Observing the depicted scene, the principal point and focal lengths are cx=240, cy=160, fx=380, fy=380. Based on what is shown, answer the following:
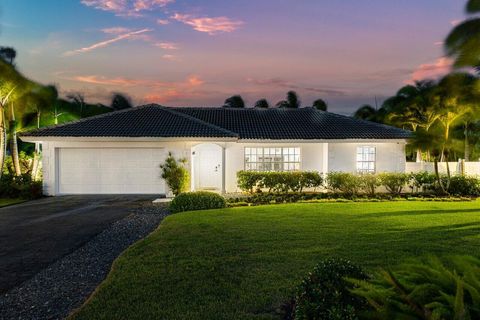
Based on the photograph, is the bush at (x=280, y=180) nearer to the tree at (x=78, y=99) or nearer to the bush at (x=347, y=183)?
the bush at (x=347, y=183)

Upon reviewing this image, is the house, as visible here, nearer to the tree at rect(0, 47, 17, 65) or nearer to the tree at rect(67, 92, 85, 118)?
the tree at rect(0, 47, 17, 65)

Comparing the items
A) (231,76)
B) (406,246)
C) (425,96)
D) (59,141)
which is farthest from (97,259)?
(425,96)

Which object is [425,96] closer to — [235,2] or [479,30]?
[479,30]

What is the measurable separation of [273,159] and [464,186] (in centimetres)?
938

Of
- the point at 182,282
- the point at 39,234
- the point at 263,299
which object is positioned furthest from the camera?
→ the point at 39,234

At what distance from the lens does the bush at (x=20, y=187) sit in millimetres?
18312

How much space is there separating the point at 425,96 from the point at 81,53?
27.8 metres

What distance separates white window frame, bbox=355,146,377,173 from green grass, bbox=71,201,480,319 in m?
7.10

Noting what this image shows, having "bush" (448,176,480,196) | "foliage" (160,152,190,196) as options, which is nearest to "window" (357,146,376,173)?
"bush" (448,176,480,196)

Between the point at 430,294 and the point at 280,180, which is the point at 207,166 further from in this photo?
the point at 430,294

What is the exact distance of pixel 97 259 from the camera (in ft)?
24.8

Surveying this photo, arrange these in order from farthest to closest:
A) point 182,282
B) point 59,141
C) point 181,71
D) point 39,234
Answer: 1. point 181,71
2. point 59,141
3. point 39,234
4. point 182,282

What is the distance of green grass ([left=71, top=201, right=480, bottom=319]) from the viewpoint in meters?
5.00

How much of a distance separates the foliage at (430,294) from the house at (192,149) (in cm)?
1588
